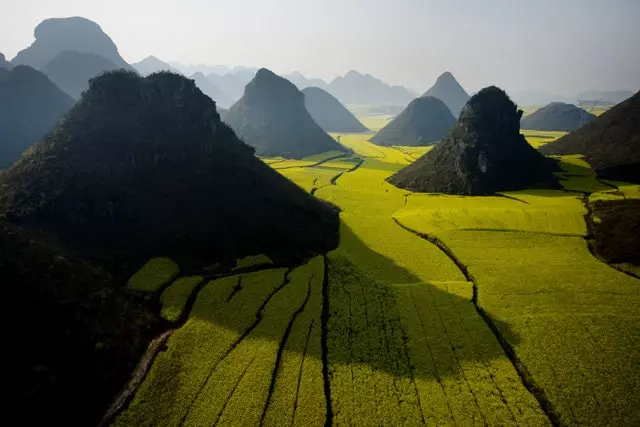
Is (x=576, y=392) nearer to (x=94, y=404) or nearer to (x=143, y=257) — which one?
(x=94, y=404)

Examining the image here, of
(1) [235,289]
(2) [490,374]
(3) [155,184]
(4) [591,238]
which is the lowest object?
(2) [490,374]

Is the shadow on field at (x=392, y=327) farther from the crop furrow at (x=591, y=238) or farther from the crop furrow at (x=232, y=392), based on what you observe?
the crop furrow at (x=591, y=238)

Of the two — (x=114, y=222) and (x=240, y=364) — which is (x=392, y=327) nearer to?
(x=240, y=364)

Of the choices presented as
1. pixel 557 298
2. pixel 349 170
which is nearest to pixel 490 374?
pixel 557 298

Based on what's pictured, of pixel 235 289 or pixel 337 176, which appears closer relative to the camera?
pixel 235 289

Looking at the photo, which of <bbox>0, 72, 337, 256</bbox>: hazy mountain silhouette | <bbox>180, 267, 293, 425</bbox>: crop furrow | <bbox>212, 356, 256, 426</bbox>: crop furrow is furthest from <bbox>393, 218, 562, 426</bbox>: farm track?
<bbox>212, 356, 256, 426</bbox>: crop furrow

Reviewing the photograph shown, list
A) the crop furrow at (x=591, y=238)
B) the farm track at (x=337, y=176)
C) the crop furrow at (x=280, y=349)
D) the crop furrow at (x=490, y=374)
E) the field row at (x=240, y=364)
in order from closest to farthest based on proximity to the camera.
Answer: the field row at (x=240, y=364) → the crop furrow at (x=490, y=374) → the crop furrow at (x=280, y=349) → the crop furrow at (x=591, y=238) → the farm track at (x=337, y=176)

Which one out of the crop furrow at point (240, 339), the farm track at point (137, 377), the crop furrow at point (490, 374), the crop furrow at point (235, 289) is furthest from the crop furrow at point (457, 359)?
the farm track at point (137, 377)

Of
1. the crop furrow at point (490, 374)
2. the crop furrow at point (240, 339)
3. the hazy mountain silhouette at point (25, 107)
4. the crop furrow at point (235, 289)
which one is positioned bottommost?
the crop furrow at point (490, 374)
